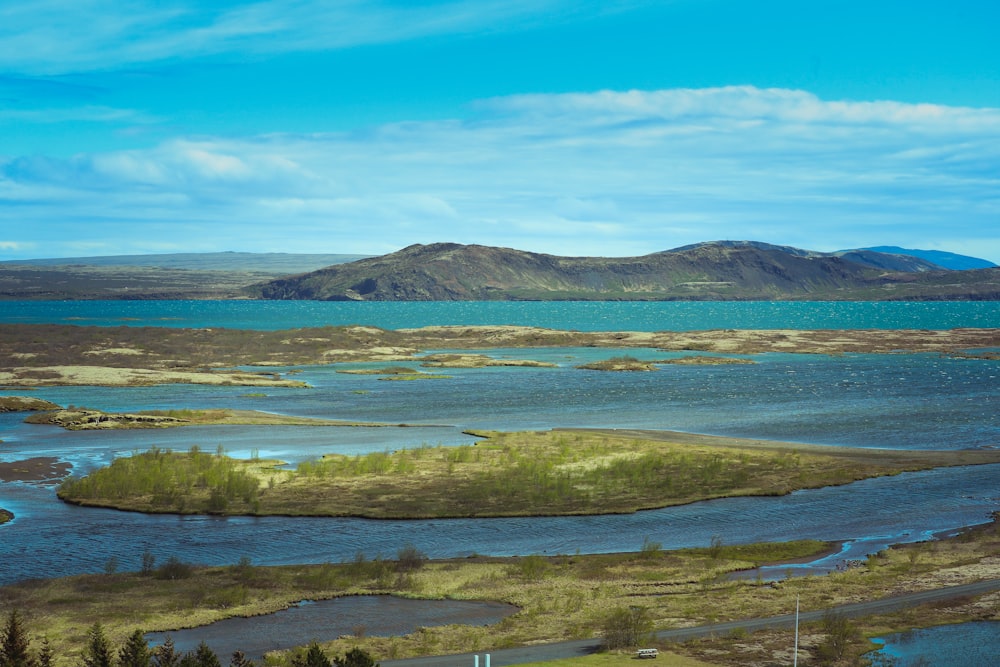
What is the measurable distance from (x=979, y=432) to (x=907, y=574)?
151 feet

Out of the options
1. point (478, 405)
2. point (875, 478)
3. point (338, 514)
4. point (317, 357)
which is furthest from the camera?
point (317, 357)

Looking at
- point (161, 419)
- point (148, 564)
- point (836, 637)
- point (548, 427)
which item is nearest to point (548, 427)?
point (548, 427)

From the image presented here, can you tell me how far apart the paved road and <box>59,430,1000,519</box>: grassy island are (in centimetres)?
1819

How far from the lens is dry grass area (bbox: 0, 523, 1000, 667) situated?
31.6m

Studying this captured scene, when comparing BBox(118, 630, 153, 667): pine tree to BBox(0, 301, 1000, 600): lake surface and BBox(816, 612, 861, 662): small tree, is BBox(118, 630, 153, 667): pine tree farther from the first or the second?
BBox(816, 612, 861, 662): small tree

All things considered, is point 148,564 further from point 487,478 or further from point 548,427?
point 548,427

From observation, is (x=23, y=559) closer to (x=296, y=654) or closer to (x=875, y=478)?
(x=296, y=654)

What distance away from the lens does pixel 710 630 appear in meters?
32.9

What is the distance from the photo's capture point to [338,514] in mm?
50438

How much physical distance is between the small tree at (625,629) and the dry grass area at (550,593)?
0.90 metres

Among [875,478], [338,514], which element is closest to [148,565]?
[338,514]

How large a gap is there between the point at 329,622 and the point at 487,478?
24492 millimetres

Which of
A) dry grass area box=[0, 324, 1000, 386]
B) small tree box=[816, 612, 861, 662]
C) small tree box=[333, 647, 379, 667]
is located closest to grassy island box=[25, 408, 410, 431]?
dry grass area box=[0, 324, 1000, 386]

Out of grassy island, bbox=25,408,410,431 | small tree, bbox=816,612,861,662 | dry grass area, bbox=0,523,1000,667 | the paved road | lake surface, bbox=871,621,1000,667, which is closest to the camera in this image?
the paved road
